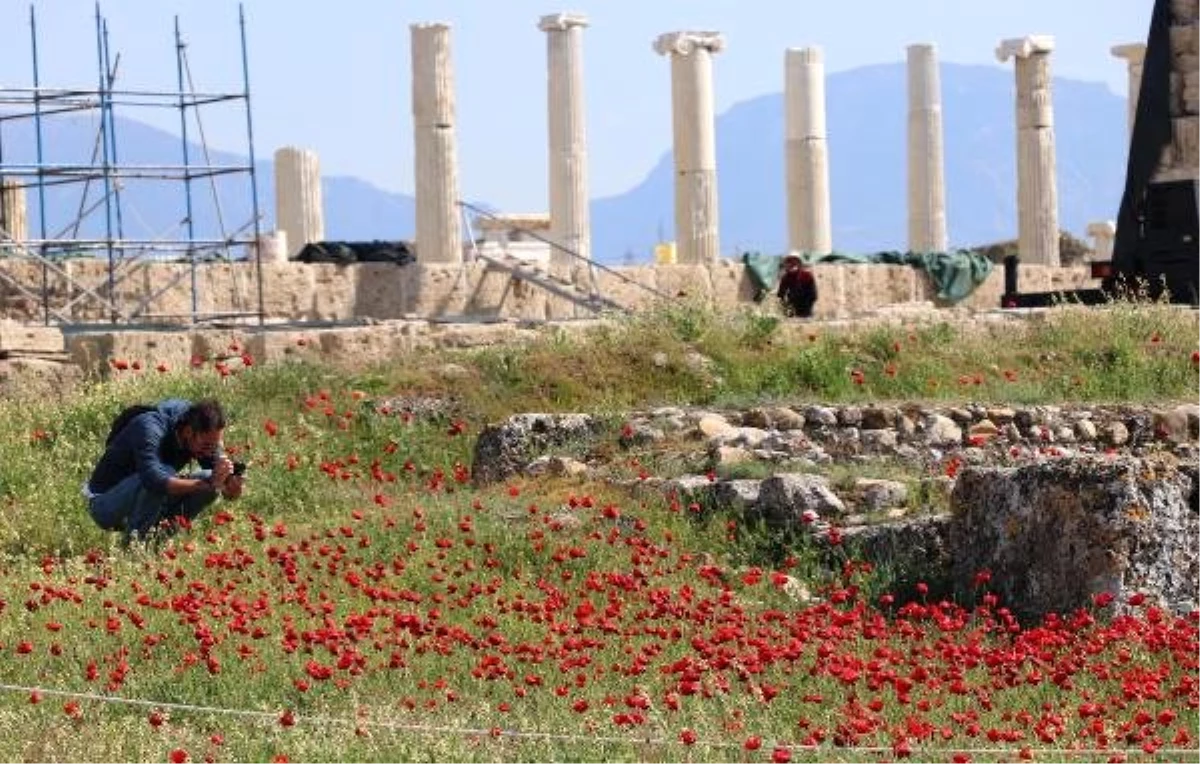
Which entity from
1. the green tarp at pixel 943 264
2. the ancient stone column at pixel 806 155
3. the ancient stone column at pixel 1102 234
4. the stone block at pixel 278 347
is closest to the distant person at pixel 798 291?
the stone block at pixel 278 347

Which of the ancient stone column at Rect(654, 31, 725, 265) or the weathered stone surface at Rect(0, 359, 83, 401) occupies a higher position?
the ancient stone column at Rect(654, 31, 725, 265)

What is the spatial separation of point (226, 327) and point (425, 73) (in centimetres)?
1416

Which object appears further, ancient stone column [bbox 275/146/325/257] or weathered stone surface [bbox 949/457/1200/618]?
ancient stone column [bbox 275/146/325/257]

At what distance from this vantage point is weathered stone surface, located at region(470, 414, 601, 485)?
615 inches

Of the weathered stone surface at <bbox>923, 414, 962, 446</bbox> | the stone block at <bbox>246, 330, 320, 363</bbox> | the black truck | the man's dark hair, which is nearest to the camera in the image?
the man's dark hair

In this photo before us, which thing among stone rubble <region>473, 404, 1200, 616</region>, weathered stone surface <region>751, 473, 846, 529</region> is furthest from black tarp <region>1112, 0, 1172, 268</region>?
weathered stone surface <region>751, 473, 846, 529</region>

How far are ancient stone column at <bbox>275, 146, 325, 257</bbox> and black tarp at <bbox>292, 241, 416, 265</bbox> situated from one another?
7158mm

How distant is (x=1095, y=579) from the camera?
38.1ft

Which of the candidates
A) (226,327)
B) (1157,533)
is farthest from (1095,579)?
(226,327)

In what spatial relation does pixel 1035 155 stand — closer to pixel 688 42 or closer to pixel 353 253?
pixel 688 42

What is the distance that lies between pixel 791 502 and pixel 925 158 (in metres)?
34.5

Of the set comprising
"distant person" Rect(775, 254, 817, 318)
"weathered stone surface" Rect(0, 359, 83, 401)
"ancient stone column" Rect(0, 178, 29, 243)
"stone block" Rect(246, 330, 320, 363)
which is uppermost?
"ancient stone column" Rect(0, 178, 29, 243)

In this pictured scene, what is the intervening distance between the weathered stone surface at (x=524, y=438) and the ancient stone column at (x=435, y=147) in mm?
19948

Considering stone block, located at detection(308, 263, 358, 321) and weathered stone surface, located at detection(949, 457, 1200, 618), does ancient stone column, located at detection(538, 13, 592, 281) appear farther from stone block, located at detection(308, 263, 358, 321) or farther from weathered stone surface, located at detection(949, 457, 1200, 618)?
weathered stone surface, located at detection(949, 457, 1200, 618)
